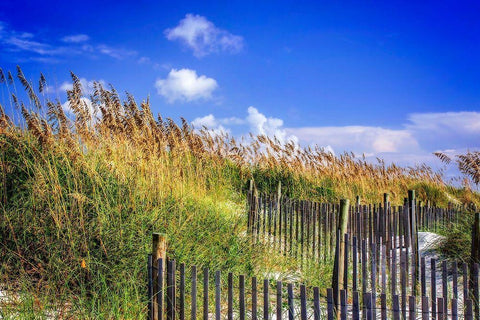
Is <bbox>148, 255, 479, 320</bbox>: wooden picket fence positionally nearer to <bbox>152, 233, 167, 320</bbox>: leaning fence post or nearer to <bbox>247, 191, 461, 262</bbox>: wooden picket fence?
<bbox>152, 233, 167, 320</bbox>: leaning fence post

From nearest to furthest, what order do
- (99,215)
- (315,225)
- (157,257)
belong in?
(157,257) → (99,215) → (315,225)

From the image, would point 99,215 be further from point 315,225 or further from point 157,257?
point 315,225

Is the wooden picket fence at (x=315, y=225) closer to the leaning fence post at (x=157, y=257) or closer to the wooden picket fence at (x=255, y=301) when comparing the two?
the wooden picket fence at (x=255, y=301)

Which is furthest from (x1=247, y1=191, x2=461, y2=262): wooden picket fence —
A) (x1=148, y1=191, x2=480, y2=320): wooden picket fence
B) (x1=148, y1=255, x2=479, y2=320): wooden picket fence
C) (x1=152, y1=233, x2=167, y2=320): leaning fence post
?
(x1=152, y1=233, x2=167, y2=320): leaning fence post

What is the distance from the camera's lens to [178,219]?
529cm

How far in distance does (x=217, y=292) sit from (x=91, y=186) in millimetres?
2414

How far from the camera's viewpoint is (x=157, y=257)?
3662 millimetres

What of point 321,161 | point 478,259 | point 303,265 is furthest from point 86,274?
point 321,161

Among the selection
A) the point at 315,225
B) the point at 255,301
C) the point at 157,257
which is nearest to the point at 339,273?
the point at 255,301

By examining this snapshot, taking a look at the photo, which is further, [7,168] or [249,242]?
[249,242]

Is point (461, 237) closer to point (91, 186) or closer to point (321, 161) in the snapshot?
point (321, 161)

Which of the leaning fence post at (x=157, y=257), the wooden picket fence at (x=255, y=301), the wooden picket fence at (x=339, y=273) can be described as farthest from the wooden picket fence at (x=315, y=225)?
the leaning fence post at (x=157, y=257)

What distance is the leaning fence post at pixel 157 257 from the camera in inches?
142

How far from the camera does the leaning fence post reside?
3.61 m
